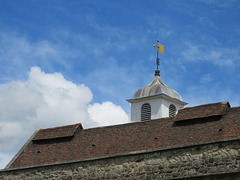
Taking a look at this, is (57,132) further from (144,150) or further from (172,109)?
(172,109)

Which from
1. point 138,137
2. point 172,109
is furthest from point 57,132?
point 172,109

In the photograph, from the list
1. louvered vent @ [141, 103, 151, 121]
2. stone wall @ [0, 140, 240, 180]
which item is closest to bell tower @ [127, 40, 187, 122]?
louvered vent @ [141, 103, 151, 121]

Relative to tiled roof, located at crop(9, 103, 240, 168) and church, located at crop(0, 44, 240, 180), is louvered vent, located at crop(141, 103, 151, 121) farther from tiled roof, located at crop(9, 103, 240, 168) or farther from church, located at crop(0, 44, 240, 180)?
tiled roof, located at crop(9, 103, 240, 168)

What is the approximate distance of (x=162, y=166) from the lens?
771 inches

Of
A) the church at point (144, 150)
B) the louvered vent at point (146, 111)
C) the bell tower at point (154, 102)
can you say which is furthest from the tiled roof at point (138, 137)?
the bell tower at point (154, 102)

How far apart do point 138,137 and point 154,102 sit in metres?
11.0

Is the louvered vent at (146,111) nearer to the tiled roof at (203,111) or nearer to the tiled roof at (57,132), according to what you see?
the tiled roof at (57,132)

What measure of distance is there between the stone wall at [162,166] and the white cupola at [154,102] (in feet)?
39.3

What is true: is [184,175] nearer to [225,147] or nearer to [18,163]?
[225,147]

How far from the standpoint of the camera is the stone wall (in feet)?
59.9

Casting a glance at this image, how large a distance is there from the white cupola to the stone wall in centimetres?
1198

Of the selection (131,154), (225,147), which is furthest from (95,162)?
(225,147)

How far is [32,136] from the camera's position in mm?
26281

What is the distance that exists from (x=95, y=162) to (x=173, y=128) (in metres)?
4.29
